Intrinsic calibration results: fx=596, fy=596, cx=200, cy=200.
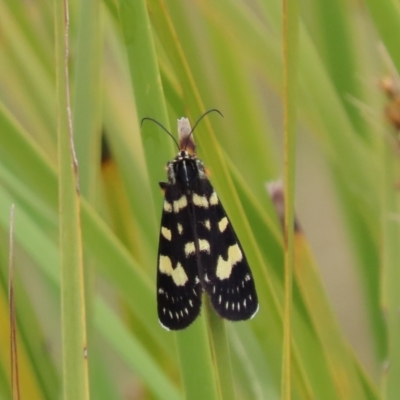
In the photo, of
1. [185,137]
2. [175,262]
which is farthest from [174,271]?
[185,137]

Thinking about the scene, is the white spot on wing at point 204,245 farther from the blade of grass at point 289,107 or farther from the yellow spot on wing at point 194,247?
the blade of grass at point 289,107

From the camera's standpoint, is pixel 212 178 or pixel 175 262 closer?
pixel 175 262

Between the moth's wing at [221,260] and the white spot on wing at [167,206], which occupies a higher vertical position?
the white spot on wing at [167,206]

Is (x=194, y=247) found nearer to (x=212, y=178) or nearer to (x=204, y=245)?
(x=204, y=245)

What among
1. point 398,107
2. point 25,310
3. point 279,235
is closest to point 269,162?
point 279,235

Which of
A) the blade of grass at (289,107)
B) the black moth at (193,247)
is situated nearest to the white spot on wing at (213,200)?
the black moth at (193,247)
